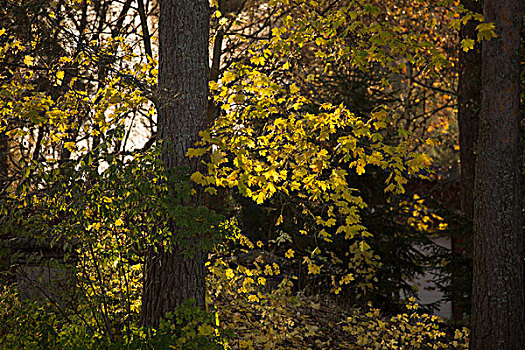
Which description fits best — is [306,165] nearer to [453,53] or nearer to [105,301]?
[105,301]

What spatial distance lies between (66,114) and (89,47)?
1.15 m

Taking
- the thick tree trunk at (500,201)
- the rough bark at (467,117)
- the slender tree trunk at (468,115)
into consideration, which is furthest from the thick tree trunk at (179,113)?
the rough bark at (467,117)

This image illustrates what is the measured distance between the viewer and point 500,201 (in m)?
6.96

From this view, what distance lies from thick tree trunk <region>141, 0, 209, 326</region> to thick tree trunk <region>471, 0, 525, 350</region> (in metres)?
3.69

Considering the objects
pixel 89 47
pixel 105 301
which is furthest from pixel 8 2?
pixel 105 301

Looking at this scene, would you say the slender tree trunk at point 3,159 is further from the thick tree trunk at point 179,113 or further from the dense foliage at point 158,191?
the thick tree trunk at point 179,113

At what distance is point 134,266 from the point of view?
5180 millimetres

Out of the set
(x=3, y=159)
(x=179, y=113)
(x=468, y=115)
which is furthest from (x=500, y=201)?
(x=3, y=159)

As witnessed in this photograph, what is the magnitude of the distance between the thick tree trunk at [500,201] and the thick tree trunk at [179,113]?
3694 millimetres

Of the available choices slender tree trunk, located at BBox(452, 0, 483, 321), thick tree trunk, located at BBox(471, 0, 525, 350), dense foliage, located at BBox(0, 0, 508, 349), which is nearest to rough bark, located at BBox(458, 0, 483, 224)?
slender tree trunk, located at BBox(452, 0, 483, 321)

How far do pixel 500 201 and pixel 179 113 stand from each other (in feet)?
13.5

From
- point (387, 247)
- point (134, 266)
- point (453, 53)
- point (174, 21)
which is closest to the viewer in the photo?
point (134, 266)

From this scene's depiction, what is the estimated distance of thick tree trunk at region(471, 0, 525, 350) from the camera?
692cm

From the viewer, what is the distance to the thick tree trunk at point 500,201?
6918 millimetres
